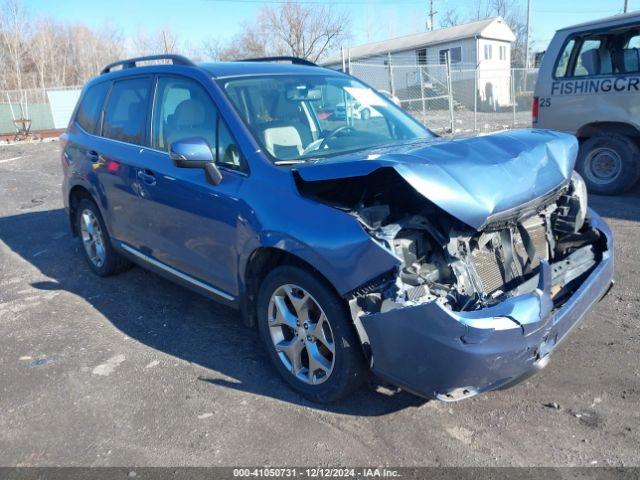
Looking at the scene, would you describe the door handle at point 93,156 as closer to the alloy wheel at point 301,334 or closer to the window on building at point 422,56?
the alloy wheel at point 301,334

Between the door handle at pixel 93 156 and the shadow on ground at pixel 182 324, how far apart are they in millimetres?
1220

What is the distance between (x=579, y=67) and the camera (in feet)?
23.8

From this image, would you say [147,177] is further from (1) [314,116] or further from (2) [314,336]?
(2) [314,336]

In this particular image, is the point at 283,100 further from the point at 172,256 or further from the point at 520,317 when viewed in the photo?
the point at 520,317

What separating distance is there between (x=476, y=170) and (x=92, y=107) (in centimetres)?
404

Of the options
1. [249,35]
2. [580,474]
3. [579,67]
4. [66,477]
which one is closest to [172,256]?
[66,477]

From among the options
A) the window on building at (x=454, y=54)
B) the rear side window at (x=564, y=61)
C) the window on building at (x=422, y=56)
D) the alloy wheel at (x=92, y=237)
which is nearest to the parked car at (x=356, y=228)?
the alloy wheel at (x=92, y=237)

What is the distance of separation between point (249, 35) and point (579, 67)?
37.4 metres

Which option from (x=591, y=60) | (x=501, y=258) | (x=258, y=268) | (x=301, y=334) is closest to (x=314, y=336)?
(x=301, y=334)

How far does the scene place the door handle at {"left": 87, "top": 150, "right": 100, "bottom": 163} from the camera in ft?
16.0

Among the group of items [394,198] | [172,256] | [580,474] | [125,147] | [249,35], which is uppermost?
[249,35]

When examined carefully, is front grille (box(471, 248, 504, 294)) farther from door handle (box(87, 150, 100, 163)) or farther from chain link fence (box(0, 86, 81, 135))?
chain link fence (box(0, 86, 81, 135))

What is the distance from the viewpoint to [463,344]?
2.42 meters

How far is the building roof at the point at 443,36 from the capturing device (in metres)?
31.1
